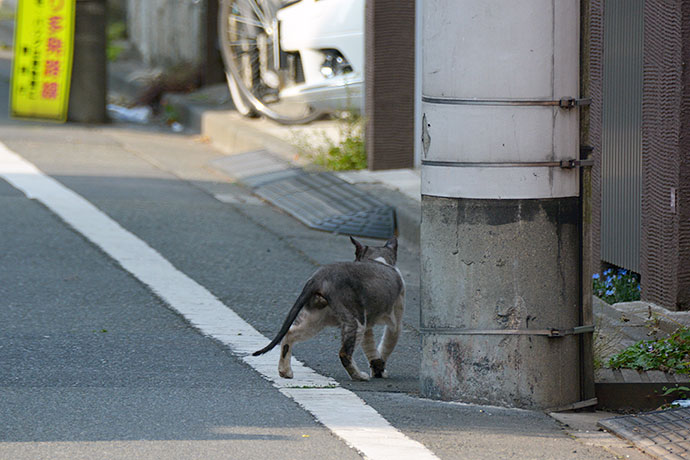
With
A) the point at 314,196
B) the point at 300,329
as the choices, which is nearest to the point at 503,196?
the point at 300,329

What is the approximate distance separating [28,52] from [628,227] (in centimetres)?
934

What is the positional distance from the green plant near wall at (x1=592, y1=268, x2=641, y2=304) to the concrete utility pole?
2.22 m

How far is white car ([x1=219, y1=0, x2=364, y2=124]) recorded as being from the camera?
37.4 ft

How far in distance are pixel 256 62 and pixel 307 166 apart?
327cm

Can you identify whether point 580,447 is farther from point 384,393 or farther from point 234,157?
point 234,157

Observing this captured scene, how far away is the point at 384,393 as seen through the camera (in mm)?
5188

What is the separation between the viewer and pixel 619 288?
23.5ft

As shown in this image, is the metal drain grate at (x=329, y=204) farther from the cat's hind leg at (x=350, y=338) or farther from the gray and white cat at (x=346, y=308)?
the cat's hind leg at (x=350, y=338)

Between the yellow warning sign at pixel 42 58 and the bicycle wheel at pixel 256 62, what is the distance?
1954 mm

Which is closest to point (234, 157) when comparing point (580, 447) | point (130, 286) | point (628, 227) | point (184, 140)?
point (184, 140)

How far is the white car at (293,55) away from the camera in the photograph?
37.4ft

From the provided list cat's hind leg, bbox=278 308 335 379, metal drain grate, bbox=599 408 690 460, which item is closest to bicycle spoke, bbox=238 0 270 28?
cat's hind leg, bbox=278 308 335 379

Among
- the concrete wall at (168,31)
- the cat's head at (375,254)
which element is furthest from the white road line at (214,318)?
the concrete wall at (168,31)

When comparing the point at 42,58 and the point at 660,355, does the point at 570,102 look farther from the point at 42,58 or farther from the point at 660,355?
the point at 42,58
